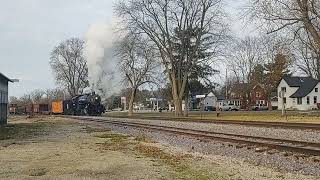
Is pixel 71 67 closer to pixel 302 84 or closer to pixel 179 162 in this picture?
pixel 302 84

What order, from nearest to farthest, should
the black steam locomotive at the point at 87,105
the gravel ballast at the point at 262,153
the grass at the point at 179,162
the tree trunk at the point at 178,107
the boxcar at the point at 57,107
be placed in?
the grass at the point at 179,162
the gravel ballast at the point at 262,153
the tree trunk at the point at 178,107
the black steam locomotive at the point at 87,105
the boxcar at the point at 57,107

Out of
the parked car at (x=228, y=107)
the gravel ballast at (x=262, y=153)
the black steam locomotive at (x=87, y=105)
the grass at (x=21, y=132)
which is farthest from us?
the parked car at (x=228, y=107)

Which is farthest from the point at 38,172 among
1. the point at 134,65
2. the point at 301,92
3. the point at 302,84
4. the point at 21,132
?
the point at 302,84

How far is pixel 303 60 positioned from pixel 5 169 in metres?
78.1

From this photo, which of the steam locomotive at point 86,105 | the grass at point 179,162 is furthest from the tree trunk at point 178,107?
the grass at point 179,162

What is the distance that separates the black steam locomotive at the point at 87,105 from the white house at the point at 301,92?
4014cm

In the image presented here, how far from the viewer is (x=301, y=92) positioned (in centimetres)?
8888

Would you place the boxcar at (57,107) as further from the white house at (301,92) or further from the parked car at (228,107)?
the white house at (301,92)

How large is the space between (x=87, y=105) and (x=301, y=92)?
4609 centimetres

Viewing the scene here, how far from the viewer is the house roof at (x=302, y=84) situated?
8869 cm

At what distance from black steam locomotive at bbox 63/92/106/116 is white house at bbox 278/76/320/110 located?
40.1 m

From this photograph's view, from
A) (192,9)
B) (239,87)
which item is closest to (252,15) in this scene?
(192,9)

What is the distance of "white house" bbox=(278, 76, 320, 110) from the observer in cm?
8856

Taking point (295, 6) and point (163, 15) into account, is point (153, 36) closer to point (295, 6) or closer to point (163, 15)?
point (163, 15)
